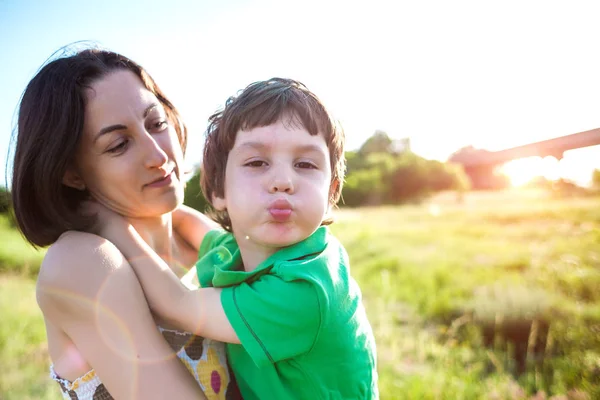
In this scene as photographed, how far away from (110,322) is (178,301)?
0.75 ft

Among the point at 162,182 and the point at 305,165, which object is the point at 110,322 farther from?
the point at 305,165

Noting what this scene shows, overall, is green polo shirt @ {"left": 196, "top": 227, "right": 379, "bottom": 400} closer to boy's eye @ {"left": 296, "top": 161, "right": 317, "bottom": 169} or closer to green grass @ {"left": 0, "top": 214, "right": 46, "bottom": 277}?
boy's eye @ {"left": 296, "top": 161, "right": 317, "bottom": 169}

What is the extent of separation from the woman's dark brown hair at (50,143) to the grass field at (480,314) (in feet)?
9.28

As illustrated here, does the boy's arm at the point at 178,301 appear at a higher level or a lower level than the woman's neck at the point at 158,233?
lower

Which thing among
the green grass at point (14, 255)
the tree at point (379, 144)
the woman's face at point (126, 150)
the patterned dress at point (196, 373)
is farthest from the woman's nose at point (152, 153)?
the tree at point (379, 144)

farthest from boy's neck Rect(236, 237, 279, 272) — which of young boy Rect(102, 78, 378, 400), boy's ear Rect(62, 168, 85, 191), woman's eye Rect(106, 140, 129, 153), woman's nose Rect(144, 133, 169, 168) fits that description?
boy's ear Rect(62, 168, 85, 191)

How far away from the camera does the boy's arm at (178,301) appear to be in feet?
4.96

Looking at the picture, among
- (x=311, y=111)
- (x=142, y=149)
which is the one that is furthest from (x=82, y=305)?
(x=311, y=111)

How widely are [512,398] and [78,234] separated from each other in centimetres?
349

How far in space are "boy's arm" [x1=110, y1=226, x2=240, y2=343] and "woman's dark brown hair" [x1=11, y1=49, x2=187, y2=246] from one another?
1.03ft

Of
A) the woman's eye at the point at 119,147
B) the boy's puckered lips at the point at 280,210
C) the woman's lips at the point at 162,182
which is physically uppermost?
the woman's eye at the point at 119,147

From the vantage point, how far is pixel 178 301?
5.14 ft

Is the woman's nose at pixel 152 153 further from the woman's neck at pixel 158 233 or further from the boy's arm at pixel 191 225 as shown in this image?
the boy's arm at pixel 191 225

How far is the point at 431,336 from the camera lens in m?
4.91
